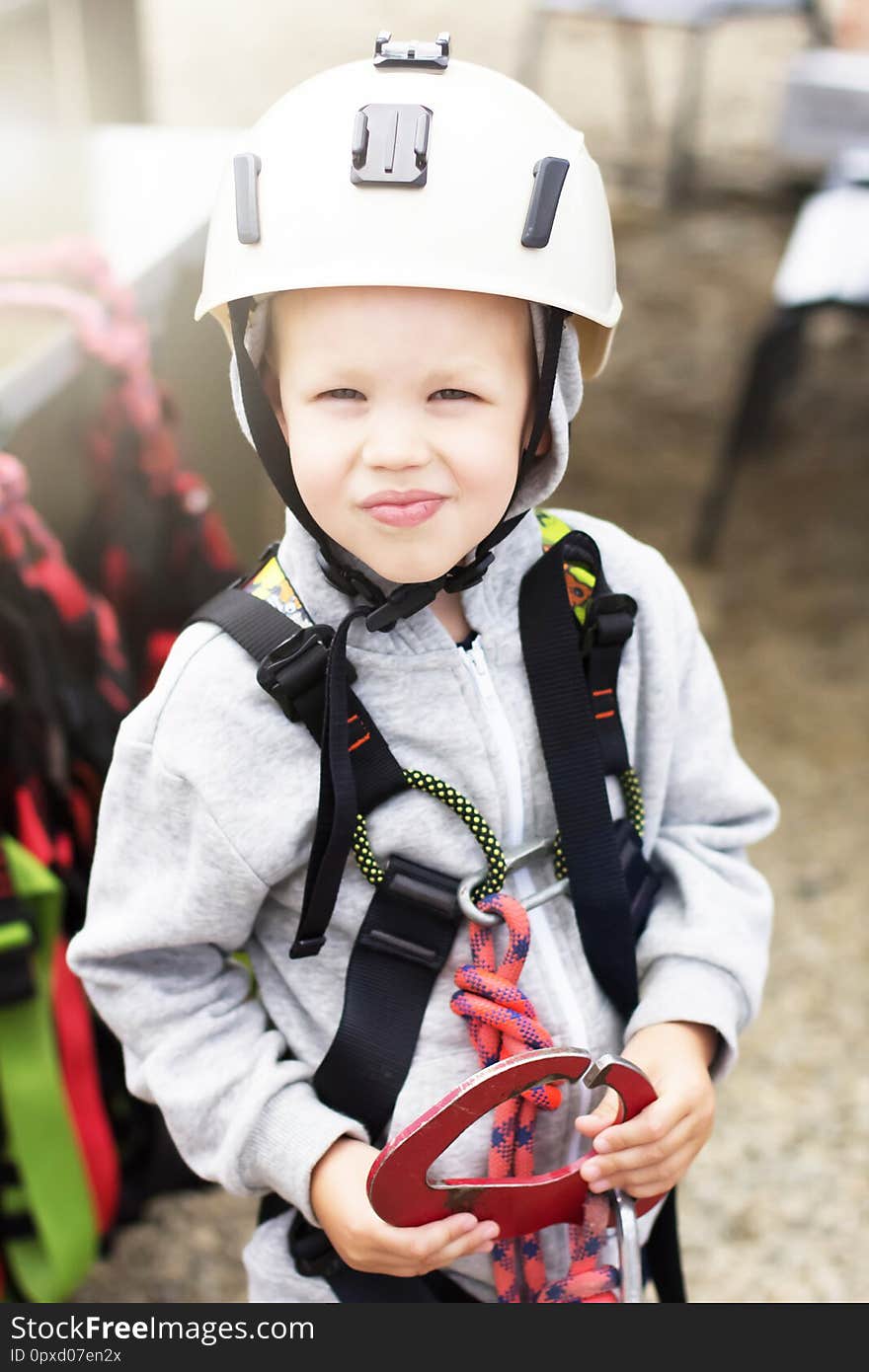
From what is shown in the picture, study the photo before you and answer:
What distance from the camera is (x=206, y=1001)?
1173 mm

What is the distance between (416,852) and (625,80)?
6276mm

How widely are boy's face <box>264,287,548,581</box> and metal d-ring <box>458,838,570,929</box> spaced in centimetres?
26

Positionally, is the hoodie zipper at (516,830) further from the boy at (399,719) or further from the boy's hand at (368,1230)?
the boy's hand at (368,1230)

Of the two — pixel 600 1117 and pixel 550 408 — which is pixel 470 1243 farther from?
pixel 550 408

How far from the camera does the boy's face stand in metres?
0.96

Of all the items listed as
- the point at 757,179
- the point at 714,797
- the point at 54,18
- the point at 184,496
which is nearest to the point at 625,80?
the point at 757,179

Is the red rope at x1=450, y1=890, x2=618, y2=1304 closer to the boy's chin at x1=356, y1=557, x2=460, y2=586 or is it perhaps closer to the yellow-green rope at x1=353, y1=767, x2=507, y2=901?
the yellow-green rope at x1=353, y1=767, x2=507, y2=901

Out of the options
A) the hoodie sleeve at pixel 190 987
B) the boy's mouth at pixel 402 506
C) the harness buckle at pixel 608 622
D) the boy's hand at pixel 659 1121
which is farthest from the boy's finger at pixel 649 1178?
the boy's mouth at pixel 402 506

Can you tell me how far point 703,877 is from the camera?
124cm

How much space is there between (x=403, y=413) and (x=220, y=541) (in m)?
1.05

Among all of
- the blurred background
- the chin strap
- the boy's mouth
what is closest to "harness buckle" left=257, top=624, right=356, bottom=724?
the chin strap

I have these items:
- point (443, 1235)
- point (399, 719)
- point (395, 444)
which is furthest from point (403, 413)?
point (443, 1235)

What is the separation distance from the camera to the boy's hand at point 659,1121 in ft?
3.57

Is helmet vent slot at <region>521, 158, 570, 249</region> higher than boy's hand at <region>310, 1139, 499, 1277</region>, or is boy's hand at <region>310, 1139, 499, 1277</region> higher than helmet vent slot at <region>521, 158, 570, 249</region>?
helmet vent slot at <region>521, 158, 570, 249</region>
